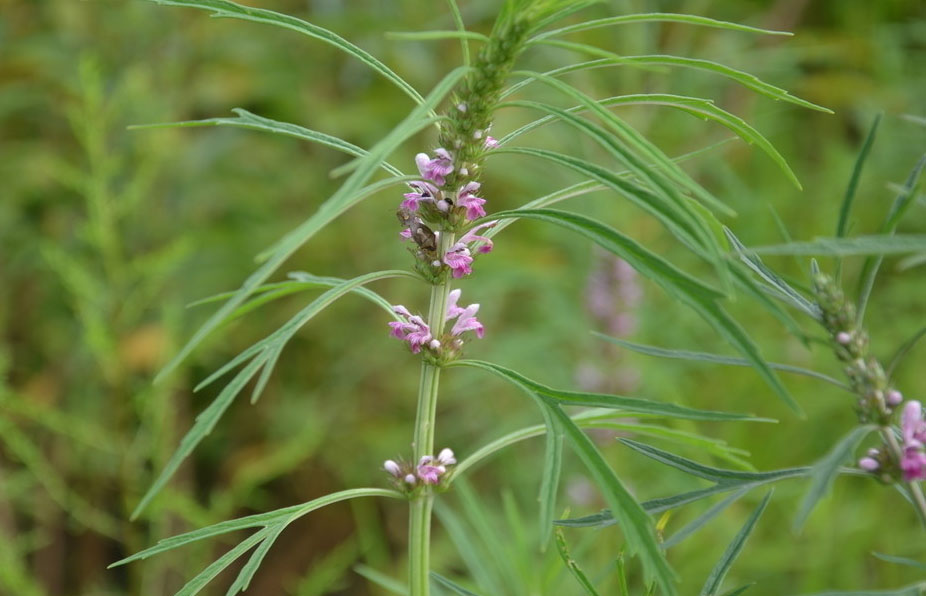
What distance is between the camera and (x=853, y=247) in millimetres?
415

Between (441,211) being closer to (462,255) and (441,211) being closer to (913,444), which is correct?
(462,255)

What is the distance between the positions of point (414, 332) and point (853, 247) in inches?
11.0

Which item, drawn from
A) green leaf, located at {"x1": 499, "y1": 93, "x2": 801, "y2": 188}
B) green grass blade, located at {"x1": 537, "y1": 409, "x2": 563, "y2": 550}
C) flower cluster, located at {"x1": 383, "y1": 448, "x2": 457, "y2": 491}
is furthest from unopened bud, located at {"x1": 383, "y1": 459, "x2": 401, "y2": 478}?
green leaf, located at {"x1": 499, "y1": 93, "x2": 801, "y2": 188}

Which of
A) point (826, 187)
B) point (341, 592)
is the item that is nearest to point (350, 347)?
point (341, 592)

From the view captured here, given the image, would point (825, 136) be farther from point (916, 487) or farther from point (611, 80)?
point (916, 487)

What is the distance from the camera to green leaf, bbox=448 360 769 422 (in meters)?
0.45

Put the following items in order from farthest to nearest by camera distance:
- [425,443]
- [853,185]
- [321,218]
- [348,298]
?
[348,298], [425,443], [853,185], [321,218]

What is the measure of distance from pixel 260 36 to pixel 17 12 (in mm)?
626

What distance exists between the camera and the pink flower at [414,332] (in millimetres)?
579

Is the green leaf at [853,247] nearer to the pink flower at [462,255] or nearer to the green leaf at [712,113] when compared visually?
the green leaf at [712,113]

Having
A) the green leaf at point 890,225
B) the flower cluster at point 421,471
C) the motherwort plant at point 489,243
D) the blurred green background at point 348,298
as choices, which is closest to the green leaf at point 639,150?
the motherwort plant at point 489,243

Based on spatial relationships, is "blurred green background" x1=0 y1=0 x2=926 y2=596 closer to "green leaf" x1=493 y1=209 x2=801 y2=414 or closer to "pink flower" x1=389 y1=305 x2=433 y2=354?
"pink flower" x1=389 y1=305 x2=433 y2=354

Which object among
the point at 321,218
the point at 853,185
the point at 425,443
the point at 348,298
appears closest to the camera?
the point at 321,218

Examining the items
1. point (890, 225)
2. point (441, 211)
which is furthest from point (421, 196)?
point (890, 225)
